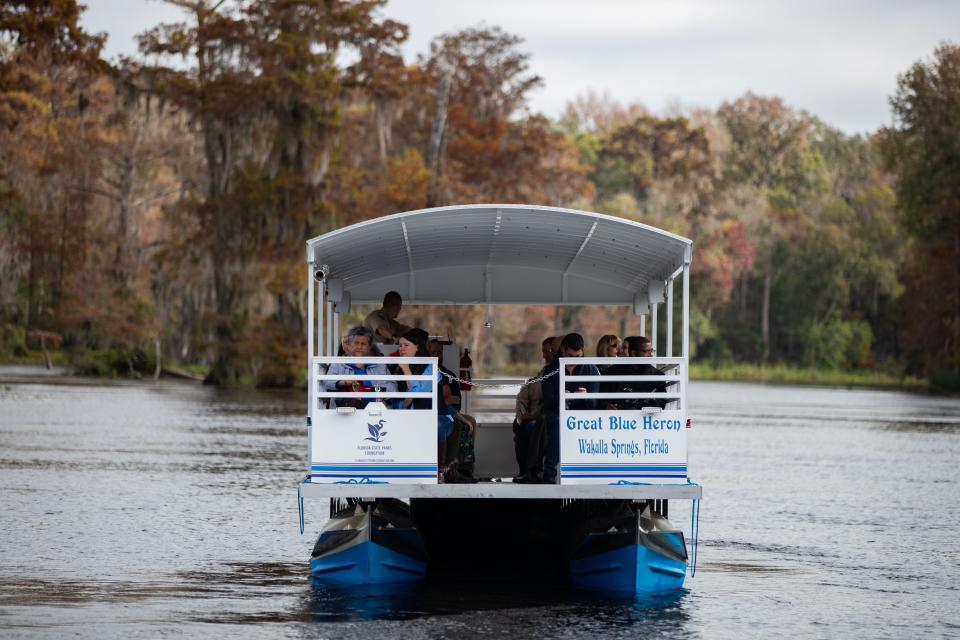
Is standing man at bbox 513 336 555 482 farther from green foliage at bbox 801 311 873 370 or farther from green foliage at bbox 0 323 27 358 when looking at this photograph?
green foliage at bbox 801 311 873 370

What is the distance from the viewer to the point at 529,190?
7562 centimetres

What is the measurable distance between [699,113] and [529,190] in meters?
41.2

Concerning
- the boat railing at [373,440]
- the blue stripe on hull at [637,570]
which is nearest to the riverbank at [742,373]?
the blue stripe on hull at [637,570]

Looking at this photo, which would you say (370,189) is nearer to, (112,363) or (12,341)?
(112,363)

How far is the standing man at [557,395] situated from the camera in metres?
14.1

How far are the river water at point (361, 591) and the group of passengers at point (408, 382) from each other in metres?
1.34

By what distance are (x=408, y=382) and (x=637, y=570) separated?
2.68 metres

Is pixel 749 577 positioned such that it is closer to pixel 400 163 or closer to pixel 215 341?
pixel 215 341

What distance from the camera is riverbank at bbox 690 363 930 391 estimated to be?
8903 cm

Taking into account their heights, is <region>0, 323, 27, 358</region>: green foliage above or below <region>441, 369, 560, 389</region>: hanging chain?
above

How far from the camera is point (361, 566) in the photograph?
14.3 meters

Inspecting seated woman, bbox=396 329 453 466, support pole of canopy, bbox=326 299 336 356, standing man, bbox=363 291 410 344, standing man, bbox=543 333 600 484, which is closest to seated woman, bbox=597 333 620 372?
standing man, bbox=543 333 600 484

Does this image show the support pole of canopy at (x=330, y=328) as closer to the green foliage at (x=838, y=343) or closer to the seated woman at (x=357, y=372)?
the seated woman at (x=357, y=372)

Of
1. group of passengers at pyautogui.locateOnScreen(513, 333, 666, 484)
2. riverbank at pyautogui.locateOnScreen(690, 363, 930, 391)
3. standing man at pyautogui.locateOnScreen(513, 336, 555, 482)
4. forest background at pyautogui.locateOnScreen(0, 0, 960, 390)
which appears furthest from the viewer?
riverbank at pyautogui.locateOnScreen(690, 363, 930, 391)
